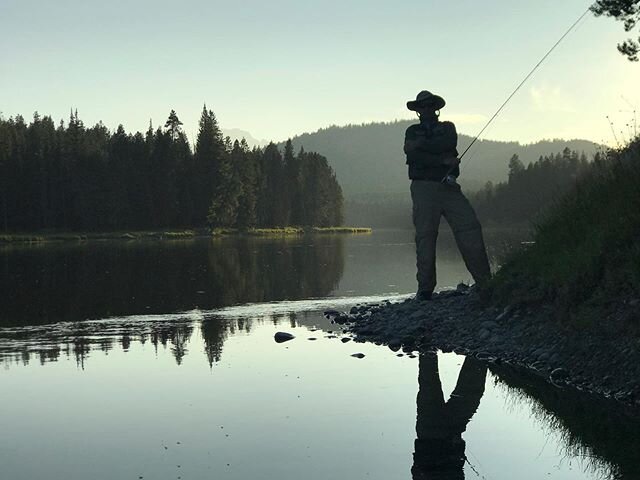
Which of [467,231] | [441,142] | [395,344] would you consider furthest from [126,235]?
[395,344]

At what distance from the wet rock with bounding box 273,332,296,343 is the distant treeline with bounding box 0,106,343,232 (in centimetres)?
8726

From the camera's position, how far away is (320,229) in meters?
132

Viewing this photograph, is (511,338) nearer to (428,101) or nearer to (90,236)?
(428,101)

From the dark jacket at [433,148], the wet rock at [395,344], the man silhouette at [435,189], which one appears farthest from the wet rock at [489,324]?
the dark jacket at [433,148]

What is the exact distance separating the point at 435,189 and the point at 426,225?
2.82 ft

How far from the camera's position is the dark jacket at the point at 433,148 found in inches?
699

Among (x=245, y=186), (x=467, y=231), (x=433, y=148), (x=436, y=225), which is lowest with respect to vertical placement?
(x=467, y=231)

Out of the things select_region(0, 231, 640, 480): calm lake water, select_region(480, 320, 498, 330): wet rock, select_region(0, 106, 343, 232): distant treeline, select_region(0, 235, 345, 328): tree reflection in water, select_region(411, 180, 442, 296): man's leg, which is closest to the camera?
select_region(0, 231, 640, 480): calm lake water

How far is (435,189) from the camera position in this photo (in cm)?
1781

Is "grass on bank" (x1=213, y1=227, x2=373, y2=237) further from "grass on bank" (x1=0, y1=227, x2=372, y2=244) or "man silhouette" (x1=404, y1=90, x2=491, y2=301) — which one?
"man silhouette" (x1=404, y1=90, x2=491, y2=301)

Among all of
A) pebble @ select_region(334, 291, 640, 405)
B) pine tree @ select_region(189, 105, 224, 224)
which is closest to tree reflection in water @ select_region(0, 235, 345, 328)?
pebble @ select_region(334, 291, 640, 405)

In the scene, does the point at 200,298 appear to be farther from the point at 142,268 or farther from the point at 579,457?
the point at 579,457

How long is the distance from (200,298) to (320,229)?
108 m

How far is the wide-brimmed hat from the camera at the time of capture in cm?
1780
